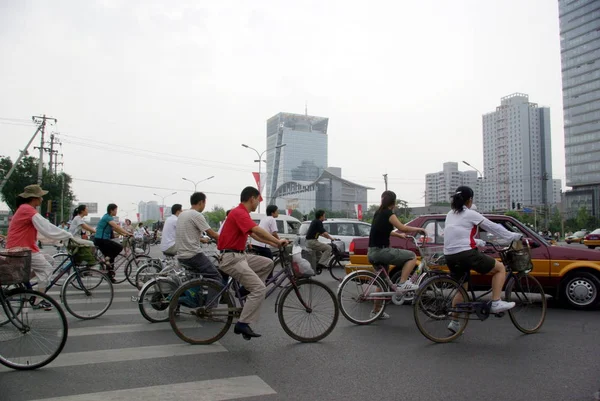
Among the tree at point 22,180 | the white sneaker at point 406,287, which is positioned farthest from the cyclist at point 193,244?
the tree at point 22,180

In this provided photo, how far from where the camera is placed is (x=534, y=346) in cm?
535

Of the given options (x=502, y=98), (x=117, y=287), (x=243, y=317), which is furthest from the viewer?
(x=502, y=98)

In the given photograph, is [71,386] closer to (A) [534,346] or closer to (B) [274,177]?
(A) [534,346]

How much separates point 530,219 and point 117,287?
91195mm

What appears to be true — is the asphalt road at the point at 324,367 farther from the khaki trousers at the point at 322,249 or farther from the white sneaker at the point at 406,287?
the khaki trousers at the point at 322,249

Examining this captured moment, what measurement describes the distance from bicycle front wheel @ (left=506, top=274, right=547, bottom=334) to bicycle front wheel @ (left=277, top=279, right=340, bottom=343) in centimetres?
226

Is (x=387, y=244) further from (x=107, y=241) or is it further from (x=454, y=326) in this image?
(x=107, y=241)

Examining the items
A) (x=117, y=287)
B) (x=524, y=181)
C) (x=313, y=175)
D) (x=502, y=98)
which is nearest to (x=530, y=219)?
(x=524, y=181)

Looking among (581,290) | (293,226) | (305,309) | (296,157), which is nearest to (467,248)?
(305,309)

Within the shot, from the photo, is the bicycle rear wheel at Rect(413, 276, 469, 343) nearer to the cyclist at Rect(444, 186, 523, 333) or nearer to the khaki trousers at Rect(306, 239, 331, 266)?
the cyclist at Rect(444, 186, 523, 333)

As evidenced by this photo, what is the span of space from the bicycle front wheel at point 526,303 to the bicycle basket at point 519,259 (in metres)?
0.14

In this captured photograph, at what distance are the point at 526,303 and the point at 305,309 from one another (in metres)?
2.80

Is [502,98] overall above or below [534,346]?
above

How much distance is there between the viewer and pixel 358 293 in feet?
21.5
